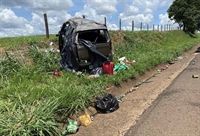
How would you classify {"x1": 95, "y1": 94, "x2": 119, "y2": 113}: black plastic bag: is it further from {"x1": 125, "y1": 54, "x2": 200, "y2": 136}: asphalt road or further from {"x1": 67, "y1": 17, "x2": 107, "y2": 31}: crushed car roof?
{"x1": 67, "y1": 17, "x2": 107, "y2": 31}: crushed car roof

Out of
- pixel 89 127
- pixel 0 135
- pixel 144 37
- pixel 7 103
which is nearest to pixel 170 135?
pixel 89 127

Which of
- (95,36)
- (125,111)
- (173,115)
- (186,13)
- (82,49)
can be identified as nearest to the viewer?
(173,115)

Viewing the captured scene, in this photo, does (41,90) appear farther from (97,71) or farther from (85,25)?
(85,25)

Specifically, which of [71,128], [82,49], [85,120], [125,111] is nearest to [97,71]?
[82,49]

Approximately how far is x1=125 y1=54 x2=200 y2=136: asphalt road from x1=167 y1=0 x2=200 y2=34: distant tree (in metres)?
30.5

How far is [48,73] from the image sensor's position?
22.5 feet

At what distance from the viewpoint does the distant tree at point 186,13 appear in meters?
32.3

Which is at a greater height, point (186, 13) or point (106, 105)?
point (186, 13)

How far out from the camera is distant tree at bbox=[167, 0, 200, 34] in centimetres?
3231

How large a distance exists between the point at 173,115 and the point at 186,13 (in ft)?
107

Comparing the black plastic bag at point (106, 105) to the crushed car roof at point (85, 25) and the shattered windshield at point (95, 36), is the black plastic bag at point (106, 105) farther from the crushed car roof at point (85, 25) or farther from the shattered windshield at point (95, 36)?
the shattered windshield at point (95, 36)

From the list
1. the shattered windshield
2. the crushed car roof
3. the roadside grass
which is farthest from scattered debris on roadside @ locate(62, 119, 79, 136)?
the shattered windshield

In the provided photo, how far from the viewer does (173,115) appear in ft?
13.8

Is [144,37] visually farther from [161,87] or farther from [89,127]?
[89,127]
